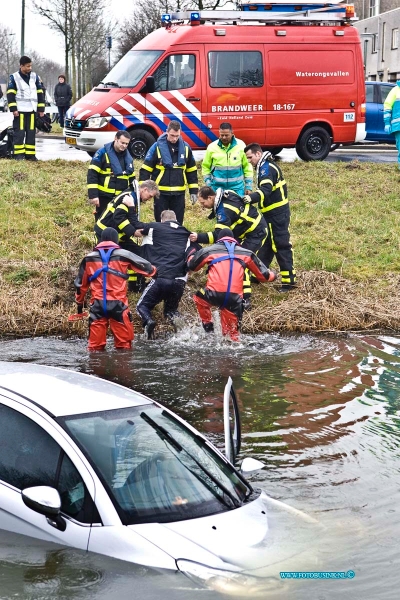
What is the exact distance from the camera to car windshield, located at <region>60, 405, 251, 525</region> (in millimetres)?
5129

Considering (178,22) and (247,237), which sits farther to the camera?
(178,22)

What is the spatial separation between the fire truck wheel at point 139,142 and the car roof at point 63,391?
1185 centimetres

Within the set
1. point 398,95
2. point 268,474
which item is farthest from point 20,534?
point 398,95

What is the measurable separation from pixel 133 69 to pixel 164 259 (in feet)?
25.9

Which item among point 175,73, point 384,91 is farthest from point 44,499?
point 384,91

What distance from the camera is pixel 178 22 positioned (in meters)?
18.7

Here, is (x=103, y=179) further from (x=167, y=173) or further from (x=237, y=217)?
(x=237, y=217)

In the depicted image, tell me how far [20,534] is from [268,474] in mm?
2489

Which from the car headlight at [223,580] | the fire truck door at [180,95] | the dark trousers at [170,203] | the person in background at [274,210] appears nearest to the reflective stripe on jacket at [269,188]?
the person in background at [274,210]

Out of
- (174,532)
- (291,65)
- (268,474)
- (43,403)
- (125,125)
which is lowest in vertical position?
(268,474)

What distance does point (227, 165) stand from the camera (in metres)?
13.2

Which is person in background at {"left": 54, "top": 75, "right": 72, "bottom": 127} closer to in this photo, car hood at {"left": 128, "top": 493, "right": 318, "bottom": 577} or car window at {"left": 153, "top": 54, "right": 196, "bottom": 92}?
car window at {"left": 153, "top": 54, "right": 196, "bottom": 92}

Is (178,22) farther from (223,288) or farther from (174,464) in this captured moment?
(174,464)

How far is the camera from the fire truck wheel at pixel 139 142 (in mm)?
17625
